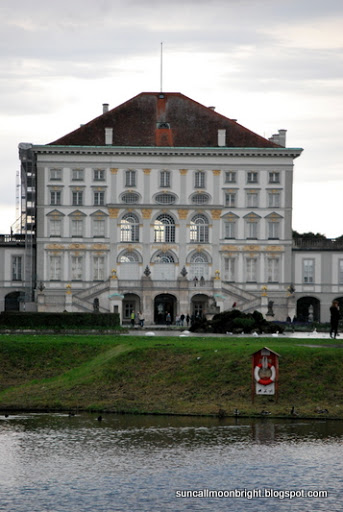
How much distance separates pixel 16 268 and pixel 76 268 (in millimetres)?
6381

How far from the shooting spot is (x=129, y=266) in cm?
10831

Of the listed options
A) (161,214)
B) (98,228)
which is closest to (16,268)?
(98,228)

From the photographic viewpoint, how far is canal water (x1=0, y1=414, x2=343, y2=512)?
28047 mm

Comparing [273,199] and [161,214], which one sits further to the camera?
[273,199]

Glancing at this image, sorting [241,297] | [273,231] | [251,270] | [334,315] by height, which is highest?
[273,231]

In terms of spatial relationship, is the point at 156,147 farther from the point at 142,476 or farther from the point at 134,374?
the point at 142,476

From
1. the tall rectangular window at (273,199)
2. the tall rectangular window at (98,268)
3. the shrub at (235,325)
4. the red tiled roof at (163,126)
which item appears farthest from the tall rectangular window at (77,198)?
the shrub at (235,325)

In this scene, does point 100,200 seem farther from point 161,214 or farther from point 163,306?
point 163,306

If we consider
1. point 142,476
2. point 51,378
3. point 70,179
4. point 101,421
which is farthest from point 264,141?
point 142,476

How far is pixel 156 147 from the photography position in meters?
107

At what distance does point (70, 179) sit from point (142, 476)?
79.1m

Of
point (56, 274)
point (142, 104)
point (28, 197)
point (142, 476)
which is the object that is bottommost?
point (142, 476)

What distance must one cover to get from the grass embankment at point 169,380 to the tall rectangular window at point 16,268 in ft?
194

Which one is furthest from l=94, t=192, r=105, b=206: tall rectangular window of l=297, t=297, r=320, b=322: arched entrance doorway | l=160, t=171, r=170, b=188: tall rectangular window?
l=297, t=297, r=320, b=322: arched entrance doorway
